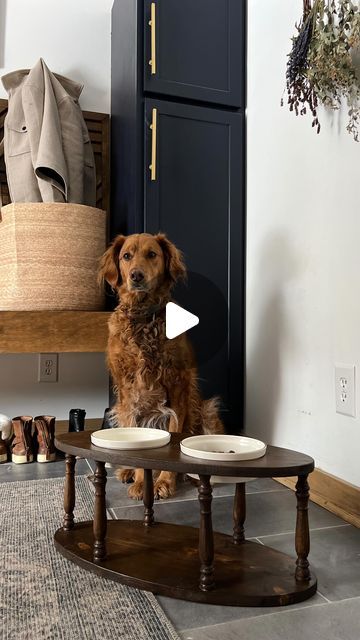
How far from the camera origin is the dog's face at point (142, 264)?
1.72 meters

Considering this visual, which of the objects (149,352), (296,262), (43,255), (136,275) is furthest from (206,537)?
(43,255)

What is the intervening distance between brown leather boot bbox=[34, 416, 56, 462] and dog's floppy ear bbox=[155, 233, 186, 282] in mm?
790

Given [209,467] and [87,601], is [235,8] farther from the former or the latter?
[87,601]

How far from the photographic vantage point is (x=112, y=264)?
1824 mm

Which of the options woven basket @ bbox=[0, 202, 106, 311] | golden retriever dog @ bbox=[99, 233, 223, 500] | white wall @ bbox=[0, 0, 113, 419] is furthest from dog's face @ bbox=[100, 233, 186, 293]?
white wall @ bbox=[0, 0, 113, 419]

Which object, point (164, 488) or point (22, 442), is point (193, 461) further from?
point (22, 442)

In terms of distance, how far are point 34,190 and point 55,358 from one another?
0.75 metres

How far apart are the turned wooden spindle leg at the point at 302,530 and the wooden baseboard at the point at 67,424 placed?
1.58 m

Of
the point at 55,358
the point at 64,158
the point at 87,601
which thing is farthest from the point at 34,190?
the point at 87,601

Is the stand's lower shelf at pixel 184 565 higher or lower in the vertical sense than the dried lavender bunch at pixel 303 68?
lower

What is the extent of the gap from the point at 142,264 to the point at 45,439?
2.67ft

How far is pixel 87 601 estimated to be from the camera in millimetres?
987

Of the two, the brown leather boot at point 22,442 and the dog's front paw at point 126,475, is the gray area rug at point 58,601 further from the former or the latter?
the brown leather boot at point 22,442

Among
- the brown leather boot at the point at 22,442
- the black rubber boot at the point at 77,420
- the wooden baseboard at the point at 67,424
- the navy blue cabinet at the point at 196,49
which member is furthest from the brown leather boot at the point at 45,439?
the navy blue cabinet at the point at 196,49
